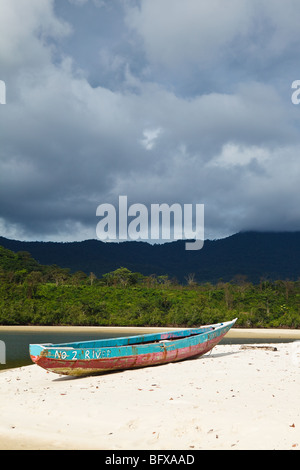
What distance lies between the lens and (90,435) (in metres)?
8.95

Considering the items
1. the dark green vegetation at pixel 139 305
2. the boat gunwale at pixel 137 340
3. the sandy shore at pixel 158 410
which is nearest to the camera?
the sandy shore at pixel 158 410

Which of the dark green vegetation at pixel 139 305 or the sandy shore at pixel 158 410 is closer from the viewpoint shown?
the sandy shore at pixel 158 410

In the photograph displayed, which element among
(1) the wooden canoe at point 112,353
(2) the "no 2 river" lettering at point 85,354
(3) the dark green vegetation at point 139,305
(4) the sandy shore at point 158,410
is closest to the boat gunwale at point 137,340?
(1) the wooden canoe at point 112,353

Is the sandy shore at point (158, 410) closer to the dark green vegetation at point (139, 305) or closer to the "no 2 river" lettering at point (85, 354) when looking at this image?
the "no 2 river" lettering at point (85, 354)

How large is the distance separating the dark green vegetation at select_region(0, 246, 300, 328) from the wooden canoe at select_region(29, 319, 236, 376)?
46139mm

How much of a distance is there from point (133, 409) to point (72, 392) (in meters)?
3.17

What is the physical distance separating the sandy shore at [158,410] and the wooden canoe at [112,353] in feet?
1.57

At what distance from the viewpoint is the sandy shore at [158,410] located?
837cm

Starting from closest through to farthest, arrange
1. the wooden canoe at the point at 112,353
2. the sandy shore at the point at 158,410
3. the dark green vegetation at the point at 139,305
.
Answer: the sandy shore at the point at 158,410
the wooden canoe at the point at 112,353
the dark green vegetation at the point at 139,305

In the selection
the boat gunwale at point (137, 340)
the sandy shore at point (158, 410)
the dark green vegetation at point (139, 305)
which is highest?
the boat gunwale at point (137, 340)

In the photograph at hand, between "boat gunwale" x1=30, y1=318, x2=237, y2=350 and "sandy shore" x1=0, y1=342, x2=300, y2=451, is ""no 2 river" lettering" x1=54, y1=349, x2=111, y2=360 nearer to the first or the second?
"boat gunwale" x1=30, y1=318, x2=237, y2=350

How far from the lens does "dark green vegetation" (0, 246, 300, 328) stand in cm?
6481

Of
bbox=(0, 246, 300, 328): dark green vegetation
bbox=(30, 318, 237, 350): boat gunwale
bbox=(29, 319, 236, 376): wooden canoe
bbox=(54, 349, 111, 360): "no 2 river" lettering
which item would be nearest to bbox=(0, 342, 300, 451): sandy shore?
bbox=(29, 319, 236, 376): wooden canoe
